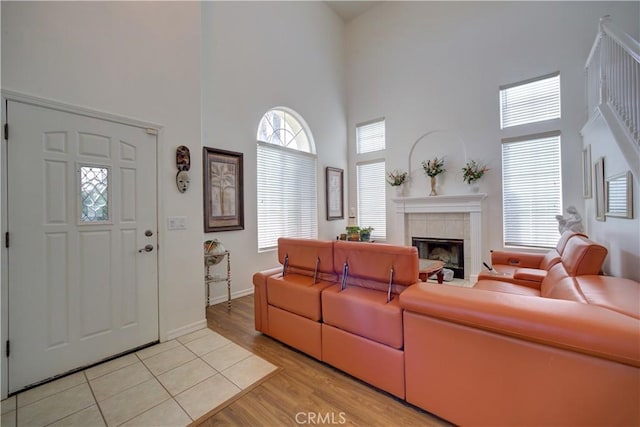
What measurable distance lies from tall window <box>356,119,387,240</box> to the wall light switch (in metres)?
4.26

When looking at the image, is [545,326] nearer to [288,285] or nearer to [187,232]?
[288,285]

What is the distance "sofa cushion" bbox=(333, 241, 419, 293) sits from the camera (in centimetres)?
188

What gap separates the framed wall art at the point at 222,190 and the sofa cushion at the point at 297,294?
166cm

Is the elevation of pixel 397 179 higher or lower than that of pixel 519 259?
higher

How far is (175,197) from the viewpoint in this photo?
9.07ft

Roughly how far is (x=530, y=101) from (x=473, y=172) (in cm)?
139

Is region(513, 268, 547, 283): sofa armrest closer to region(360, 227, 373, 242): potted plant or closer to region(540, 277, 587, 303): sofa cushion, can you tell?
region(540, 277, 587, 303): sofa cushion

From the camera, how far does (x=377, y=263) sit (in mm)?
2029

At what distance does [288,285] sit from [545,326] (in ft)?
5.82

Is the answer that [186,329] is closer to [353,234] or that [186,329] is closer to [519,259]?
[353,234]

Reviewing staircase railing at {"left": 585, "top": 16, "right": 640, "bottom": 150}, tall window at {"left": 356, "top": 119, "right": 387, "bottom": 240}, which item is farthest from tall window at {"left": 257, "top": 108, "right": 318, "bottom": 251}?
staircase railing at {"left": 585, "top": 16, "right": 640, "bottom": 150}

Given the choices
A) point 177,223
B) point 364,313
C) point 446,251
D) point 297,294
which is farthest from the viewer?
point 446,251

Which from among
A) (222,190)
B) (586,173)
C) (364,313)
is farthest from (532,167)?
(222,190)

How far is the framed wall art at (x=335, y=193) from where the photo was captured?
5859 millimetres
